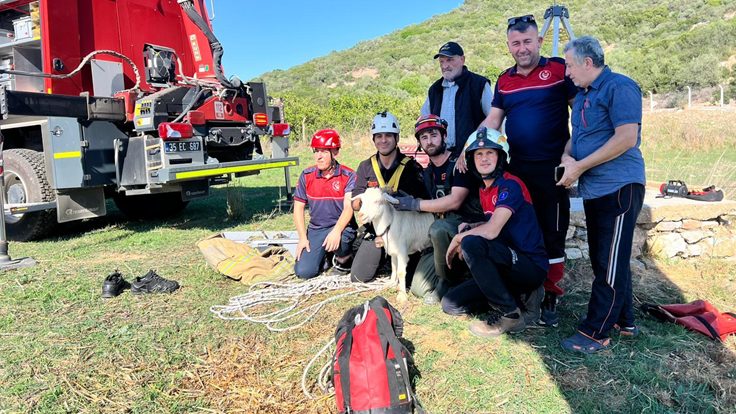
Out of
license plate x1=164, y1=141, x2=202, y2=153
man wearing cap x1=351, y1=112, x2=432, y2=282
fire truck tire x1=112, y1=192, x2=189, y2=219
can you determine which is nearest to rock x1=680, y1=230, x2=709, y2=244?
man wearing cap x1=351, y1=112, x2=432, y2=282

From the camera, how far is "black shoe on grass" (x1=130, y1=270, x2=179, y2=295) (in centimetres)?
434

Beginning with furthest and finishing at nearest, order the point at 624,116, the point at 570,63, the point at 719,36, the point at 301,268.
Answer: the point at 719,36 < the point at 301,268 < the point at 570,63 < the point at 624,116

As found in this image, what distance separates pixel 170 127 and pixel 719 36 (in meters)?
44.5

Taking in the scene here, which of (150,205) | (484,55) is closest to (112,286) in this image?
(150,205)

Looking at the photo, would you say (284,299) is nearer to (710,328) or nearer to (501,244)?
(501,244)

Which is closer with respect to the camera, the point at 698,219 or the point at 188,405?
the point at 188,405

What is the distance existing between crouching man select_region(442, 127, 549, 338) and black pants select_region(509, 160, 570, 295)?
0.17 metres

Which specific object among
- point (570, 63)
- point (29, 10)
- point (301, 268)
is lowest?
point (301, 268)

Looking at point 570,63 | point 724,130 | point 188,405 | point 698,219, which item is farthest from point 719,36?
point 188,405

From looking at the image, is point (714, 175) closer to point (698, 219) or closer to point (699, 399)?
point (698, 219)

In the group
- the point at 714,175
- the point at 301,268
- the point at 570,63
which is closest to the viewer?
the point at 570,63

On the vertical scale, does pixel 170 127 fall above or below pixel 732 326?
above

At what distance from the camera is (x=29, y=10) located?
20.6ft

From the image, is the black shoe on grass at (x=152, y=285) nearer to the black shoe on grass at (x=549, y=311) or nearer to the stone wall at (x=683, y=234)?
the black shoe on grass at (x=549, y=311)
